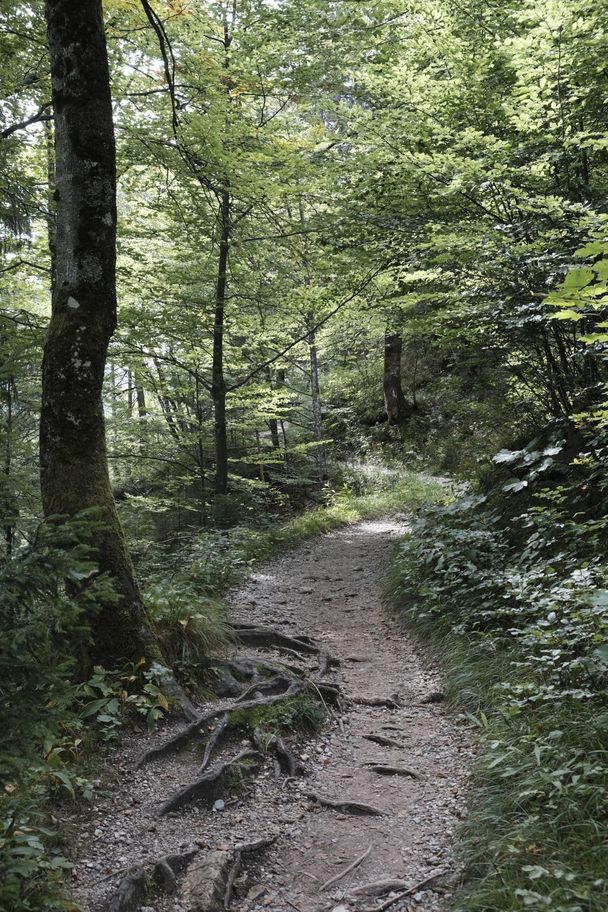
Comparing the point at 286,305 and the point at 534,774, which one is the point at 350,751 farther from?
the point at 286,305

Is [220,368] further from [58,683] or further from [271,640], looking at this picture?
[58,683]

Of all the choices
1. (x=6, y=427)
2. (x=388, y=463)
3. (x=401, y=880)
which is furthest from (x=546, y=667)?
(x=388, y=463)

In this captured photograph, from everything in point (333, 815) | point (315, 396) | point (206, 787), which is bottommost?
point (333, 815)

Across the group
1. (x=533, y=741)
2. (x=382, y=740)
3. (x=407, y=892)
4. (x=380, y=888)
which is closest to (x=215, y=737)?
(x=382, y=740)

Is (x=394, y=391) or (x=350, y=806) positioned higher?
(x=394, y=391)

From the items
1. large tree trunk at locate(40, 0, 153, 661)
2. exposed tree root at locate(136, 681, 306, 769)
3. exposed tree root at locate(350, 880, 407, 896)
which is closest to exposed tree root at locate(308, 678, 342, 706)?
exposed tree root at locate(136, 681, 306, 769)

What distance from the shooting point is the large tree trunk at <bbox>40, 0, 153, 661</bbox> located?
4477mm

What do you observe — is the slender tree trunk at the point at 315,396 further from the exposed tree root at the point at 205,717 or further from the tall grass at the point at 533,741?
the exposed tree root at the point at 205,717

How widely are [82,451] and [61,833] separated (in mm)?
2706

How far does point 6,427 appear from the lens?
3.06 meters

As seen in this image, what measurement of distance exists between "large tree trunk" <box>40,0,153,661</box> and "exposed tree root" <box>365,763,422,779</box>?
2.10 meters

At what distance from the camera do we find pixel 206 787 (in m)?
4.02

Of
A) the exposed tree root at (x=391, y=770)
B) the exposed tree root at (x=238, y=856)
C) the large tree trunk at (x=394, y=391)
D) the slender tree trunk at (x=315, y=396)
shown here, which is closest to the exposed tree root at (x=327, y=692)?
the exposed tree root at (x=391, y=770)

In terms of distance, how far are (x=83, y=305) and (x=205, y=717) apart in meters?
3.48
